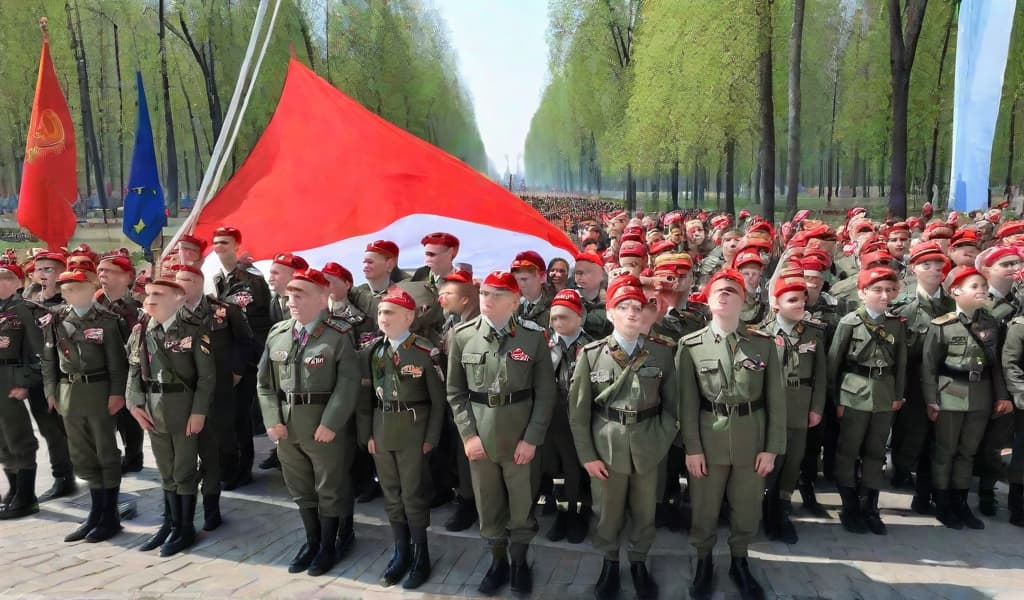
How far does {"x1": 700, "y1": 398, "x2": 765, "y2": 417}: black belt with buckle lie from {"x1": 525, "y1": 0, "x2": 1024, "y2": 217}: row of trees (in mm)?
14885

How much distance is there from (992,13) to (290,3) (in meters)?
25.6

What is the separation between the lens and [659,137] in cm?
2167

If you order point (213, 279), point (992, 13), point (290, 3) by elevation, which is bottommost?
point (213, 279)

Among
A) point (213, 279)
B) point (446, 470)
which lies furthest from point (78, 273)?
point (446, 470)

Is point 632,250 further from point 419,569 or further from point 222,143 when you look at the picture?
point 222,143

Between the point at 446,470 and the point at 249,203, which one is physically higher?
the point at 249,203

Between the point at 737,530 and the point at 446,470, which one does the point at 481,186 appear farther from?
the point at 737,530

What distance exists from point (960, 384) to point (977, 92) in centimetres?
940

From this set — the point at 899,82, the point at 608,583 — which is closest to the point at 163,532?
the point at 608,583

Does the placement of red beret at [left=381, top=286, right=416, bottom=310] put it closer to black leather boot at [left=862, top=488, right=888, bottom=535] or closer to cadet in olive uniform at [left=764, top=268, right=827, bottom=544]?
cadet in olive uniform at [left=764, top=268, right=827, bottom=544]

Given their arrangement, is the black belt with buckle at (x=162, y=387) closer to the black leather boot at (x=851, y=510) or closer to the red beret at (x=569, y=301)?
the red beret at (x=569, y=301)

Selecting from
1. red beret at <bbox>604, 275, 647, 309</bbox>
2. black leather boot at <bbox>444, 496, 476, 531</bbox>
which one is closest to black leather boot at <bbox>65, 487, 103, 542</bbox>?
black leather boot at <bbox>444, 496, 476, 531</bbox>

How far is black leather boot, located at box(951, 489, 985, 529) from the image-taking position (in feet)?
15.5

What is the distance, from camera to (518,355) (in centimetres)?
384
